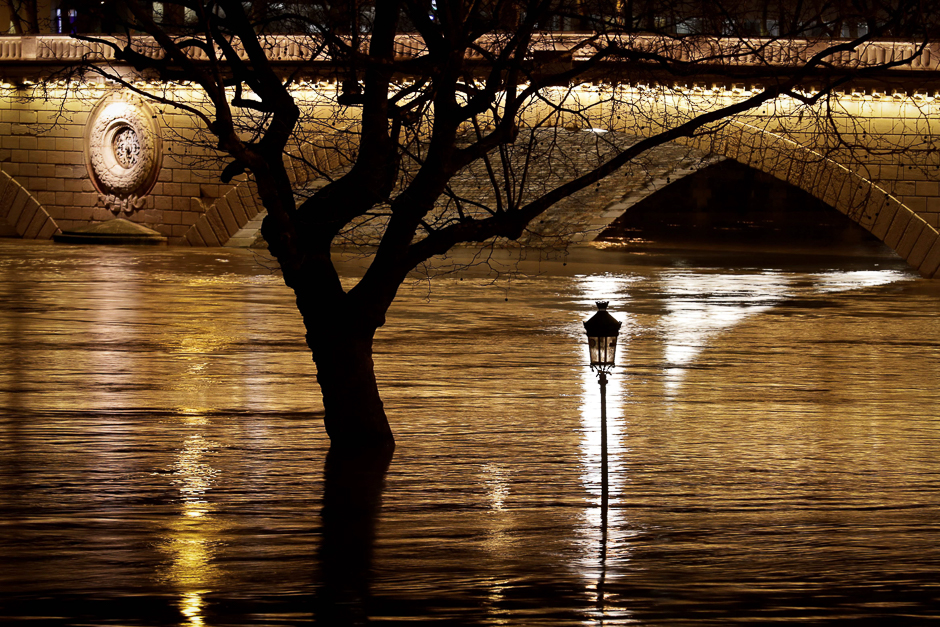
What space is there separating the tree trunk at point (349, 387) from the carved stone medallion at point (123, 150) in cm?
2487

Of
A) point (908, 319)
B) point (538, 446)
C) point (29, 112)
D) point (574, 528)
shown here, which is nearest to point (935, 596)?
point (574, 528)

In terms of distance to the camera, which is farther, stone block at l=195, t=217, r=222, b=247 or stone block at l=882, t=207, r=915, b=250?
stone block at l=195, t=217, r=222, b=247

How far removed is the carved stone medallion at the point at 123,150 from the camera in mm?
33906

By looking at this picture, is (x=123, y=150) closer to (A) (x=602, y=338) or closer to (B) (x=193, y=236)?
(B) (x=193, y=236)

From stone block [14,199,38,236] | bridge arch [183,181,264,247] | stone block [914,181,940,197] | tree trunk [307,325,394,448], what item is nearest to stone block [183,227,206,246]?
bridge arch [183,181,264,247]

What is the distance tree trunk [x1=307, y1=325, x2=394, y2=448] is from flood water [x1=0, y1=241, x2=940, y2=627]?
27 centimetres

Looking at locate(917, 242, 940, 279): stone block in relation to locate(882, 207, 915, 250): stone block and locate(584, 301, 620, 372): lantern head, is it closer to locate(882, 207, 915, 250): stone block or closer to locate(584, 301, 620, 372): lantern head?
locate(882, 207, 915, 250): stone block

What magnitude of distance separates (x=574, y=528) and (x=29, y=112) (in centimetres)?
3085

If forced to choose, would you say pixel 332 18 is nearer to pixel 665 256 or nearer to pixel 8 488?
pixel 8 488

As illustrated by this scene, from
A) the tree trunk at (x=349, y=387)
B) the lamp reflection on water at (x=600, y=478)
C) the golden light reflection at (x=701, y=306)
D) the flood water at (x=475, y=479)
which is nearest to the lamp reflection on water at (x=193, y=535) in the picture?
the flood water at (x=475, y=479)

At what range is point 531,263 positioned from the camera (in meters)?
30.8

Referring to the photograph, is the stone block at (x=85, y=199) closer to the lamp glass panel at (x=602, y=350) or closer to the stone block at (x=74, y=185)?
the stone block at (x=74, y=185)

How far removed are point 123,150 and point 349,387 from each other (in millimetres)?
26145

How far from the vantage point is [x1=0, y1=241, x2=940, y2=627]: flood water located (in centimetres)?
682
